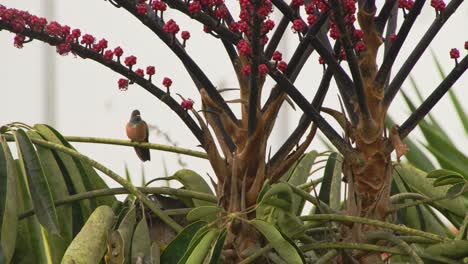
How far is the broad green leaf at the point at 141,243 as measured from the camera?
36.2 inches

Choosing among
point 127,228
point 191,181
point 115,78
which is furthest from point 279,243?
point 115,78

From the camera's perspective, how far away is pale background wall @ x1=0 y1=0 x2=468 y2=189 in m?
4.02

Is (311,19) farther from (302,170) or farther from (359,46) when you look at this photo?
(302,170)

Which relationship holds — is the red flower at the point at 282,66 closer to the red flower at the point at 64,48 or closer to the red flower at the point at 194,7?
the red flower at the point at 194,7

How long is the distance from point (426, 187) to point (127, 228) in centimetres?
38

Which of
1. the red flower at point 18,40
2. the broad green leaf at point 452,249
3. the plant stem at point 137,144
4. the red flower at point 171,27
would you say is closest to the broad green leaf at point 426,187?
the broad green leaf at point 452,249

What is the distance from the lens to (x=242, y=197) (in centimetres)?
95

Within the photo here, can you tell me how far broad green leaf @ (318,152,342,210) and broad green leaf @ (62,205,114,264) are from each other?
0.30 meters

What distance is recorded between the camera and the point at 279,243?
0.86m

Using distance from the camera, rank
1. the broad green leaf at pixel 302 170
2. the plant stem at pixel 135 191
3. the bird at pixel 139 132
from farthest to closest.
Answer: the bird at pixel 139 132, the broad green leaf at pixel 302 170, the plant stem at pixel 135 191

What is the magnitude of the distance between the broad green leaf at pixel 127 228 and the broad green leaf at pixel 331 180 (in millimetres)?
263

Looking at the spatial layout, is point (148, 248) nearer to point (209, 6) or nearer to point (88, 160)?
point (88, 160)

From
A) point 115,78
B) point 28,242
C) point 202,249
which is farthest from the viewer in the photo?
point 115,78

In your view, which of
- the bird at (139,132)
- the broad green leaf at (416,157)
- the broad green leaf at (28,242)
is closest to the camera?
the broad green leaf at (28,242)
